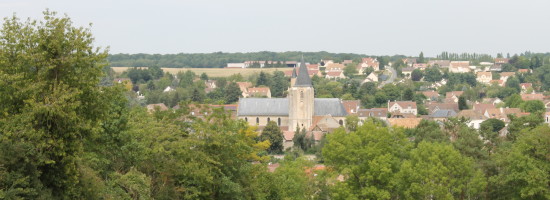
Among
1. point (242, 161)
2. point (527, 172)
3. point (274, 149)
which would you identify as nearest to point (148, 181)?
point (242, 161)

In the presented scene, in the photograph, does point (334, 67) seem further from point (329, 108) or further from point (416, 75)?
point (329, 108)

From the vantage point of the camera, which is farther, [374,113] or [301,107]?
[374,113]

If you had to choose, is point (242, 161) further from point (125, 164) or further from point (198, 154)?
point (125, 164)

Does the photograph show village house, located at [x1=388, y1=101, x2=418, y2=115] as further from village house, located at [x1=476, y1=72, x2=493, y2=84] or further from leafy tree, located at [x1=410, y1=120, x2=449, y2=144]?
village house, located at [x1=476, y1=72, x2=493, y2=84]

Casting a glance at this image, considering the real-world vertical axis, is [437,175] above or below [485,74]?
above

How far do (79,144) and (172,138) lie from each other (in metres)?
6.43

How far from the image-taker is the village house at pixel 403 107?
97.6m

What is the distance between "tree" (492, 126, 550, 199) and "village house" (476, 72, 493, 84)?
467ft

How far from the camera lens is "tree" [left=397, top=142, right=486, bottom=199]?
29.7 m

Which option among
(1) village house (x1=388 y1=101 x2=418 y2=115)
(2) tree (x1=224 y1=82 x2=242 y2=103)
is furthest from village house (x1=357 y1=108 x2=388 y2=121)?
(2) tree (x1=224 y1=82 x2=242 y2=103)

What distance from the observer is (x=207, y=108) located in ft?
81.9

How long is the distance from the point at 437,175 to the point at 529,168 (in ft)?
10.4

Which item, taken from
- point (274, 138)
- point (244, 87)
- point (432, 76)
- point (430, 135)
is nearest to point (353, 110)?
point (274, 138)

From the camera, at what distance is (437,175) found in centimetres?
3036
